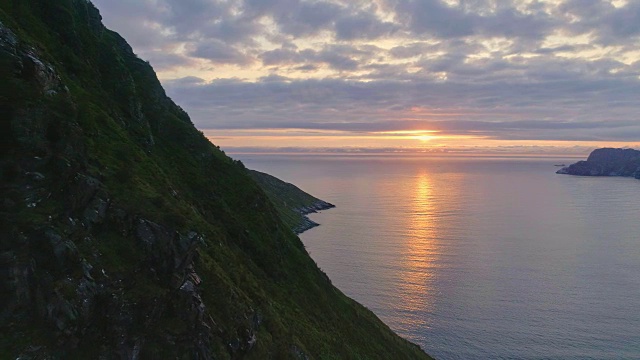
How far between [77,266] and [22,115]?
10.5 meters

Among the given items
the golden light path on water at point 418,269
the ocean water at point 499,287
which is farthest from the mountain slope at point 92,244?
the golden light path on water at point 418,269

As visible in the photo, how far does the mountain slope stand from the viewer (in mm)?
23438

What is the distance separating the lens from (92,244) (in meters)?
26.8

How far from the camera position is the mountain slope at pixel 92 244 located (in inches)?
923

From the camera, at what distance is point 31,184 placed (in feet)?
85.0

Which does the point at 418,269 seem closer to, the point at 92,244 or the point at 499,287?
the point at 499,287

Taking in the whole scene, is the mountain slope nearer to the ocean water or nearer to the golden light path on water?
the ocean water

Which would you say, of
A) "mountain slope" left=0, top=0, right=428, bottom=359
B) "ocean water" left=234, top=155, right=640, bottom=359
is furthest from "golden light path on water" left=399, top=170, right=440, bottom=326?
"mountain slope" left=0, top=0, right=428, bottom=359

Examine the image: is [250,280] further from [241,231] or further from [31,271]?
[31,271]

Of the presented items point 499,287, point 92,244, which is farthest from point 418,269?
point 92,244

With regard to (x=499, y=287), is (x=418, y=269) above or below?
above

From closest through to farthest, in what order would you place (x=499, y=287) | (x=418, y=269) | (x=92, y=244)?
(x=92, y=244)
(x=499, y=287)
(x=418, y=269)

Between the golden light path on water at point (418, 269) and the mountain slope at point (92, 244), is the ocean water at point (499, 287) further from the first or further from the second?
the mountain slope at point (92, 244)

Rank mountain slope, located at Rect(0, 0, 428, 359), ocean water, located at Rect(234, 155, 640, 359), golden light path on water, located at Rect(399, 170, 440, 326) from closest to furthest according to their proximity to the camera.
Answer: mountain slope, located at Rect(0, 0, 428, 359) → ocean water, located at Rect(234, 155, 640, 359) → golden light path on water, located at Rect(399, 170, 440, 326)
